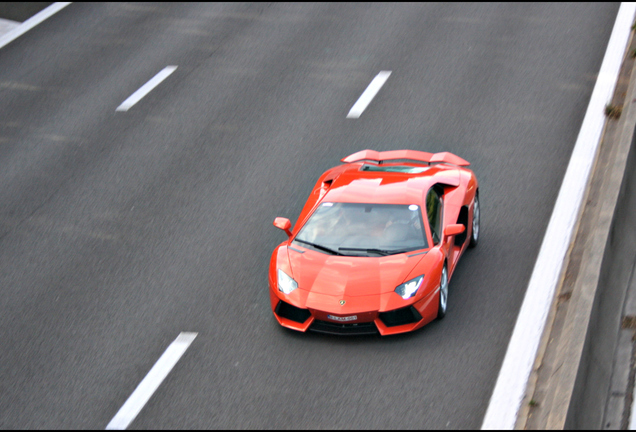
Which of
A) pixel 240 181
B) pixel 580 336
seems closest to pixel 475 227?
pixel 580 336

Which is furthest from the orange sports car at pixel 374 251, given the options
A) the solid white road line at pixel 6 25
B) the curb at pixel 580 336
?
the solid white road line at pixel 6 25

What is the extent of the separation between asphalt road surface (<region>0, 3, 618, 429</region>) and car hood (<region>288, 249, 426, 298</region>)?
0.55m

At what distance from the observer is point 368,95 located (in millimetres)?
13867

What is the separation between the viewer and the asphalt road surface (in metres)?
7.23

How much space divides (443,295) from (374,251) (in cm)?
86

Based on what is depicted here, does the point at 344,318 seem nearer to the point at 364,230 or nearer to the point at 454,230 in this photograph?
the point at 364,230

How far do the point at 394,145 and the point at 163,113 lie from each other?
4.43 metres

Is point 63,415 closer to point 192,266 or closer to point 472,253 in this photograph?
point 192,266

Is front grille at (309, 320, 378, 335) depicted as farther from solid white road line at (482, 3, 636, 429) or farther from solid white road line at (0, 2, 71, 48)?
solid white road line at (0, 2, 71, 48)

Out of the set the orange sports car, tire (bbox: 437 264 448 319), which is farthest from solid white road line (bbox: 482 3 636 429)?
the orange sports car

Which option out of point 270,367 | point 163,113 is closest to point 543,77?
point 163,113

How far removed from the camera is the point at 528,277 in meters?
8.67

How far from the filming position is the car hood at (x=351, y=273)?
7.63 metres

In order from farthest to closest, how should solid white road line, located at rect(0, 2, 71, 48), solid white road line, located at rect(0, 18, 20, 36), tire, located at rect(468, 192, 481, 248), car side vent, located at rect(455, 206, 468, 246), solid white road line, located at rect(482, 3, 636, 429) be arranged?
solid white road line, located at rect(0, 18, 20, 36), solid white road line, located at rect(0, 2, 71, 48), tire, located at rect(468, 192, 481, 248), car side vent, located at rect(455, 206, 468, 246), solid white road line, located at rect(482, 3, 636, 429)
